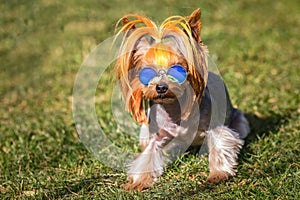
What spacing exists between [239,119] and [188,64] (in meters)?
1.42

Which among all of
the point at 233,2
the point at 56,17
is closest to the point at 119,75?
the point at 56,17

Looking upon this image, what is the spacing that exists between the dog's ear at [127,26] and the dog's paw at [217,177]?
1.42 metres

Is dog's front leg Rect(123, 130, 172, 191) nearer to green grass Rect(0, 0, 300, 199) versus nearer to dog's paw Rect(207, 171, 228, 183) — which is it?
green grass Rect(0, 0, 300, 199)

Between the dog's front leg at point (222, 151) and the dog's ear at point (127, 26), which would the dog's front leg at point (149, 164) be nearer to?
the dog's front leg at point (222, 151)

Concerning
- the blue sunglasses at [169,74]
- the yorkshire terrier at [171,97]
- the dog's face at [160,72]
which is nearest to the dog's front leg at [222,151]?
the yorkshire terrier at [171,97]

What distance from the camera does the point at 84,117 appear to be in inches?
259

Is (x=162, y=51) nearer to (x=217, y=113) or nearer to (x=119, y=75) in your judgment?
(x=119, y=75)

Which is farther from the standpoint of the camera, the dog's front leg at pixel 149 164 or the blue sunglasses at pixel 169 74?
the dog's front leg at pixel 149 164

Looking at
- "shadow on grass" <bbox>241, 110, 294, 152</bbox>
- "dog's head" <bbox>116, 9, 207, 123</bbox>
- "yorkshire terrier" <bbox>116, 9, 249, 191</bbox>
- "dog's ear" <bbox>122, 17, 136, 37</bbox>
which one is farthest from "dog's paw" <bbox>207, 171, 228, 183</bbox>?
"dog's ear" <bbox>122, 17, 136, 37</bbox>

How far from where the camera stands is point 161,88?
4.40 meters

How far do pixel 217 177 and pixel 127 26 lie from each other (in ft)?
4.91

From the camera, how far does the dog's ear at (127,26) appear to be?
435 cm

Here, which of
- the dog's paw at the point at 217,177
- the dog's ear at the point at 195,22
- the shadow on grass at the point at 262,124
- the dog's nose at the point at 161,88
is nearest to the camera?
the dog's ear at the point at 195,22

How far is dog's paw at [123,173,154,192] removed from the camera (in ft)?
15.4
